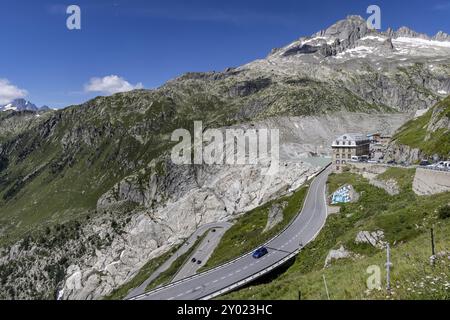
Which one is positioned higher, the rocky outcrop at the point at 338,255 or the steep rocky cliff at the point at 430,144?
the steep rocky cliff at the point at 430,144

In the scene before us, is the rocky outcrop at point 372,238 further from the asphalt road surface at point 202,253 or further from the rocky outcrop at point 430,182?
A: the asphalt road surface at point 202,253

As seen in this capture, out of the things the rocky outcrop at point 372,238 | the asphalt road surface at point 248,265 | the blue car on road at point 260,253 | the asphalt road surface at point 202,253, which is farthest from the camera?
the asphalt road surface at point 202,253

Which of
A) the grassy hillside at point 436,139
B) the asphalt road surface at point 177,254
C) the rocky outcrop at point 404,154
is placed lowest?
the asphalt road surface at point 177,254

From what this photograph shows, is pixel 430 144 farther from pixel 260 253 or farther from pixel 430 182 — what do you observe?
pixel 260 253

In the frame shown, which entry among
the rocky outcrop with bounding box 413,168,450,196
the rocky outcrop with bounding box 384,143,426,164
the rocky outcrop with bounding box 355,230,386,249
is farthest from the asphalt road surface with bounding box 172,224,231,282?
the rocky outcrop with bounding box 384,143,426,164

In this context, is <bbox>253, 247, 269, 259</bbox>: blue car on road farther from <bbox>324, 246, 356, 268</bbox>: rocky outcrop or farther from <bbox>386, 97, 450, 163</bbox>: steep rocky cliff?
<bbox>386, 97, 450, 163</bbox>: steep rocky cliff

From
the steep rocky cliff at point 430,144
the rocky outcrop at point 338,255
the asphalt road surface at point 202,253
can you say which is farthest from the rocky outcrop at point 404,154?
Result: the rocky outcrop at point 338,255
